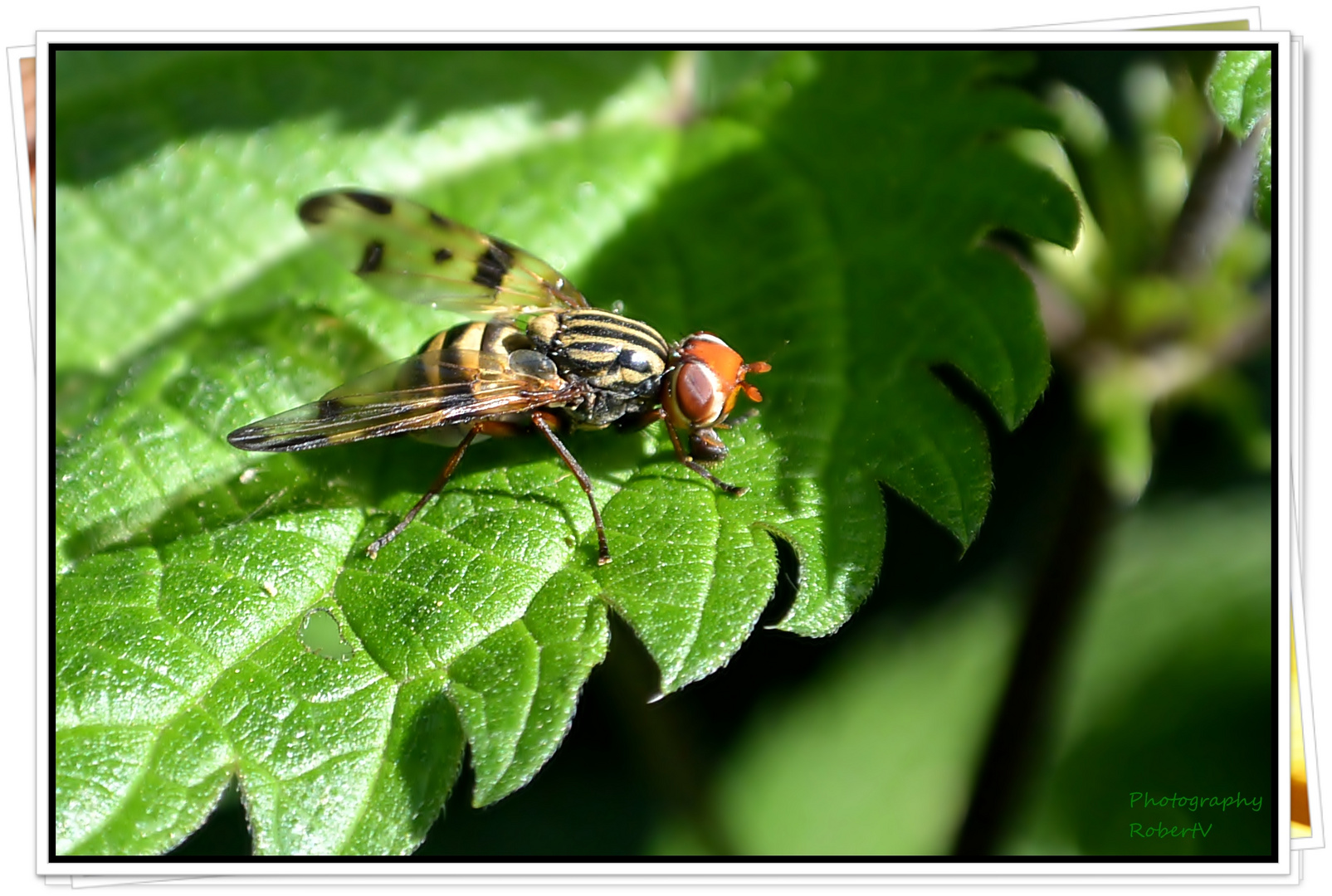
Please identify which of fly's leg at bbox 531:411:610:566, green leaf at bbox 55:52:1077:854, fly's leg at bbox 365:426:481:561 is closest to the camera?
green leaf at bbox 55:52:1077:854

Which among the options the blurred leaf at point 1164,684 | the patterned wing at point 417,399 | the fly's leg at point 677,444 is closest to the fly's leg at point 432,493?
the patterned wing at point 417,399

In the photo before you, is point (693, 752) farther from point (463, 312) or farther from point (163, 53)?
point (163, 53)

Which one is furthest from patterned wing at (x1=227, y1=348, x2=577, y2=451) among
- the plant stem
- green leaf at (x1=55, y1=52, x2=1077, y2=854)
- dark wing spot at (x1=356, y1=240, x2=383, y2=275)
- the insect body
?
the plant stem

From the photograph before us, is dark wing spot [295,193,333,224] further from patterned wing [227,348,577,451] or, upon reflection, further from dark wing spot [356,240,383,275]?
patterned wing [227,348,577,451]

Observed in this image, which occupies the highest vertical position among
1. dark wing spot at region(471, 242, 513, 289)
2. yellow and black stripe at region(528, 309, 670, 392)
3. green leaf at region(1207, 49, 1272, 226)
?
green leaf at region(1207, 49, 1272, 226)

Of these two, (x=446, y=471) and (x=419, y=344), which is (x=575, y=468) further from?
(x=419, y=344)

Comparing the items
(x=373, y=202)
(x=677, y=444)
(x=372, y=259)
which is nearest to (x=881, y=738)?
(x=677, y=444)
